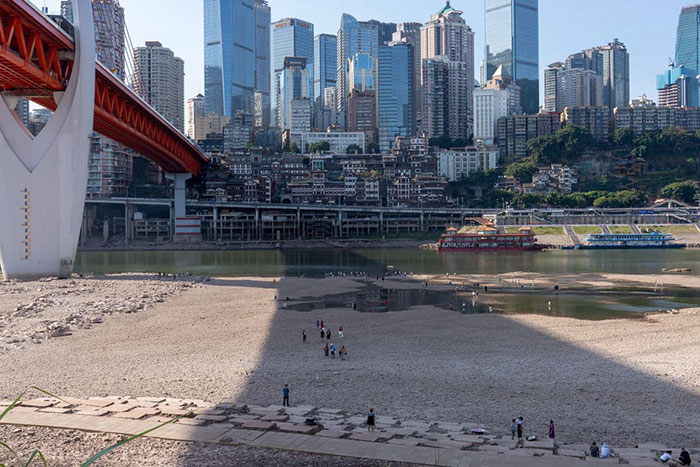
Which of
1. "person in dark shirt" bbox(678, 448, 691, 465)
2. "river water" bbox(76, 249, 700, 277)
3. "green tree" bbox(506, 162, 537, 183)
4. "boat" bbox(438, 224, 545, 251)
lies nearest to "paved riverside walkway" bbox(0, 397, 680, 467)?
"person in dark shirt" bbox(678, 448, 691, 465)

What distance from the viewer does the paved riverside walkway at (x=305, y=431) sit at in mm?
14945

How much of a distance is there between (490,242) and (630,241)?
69.7 feet

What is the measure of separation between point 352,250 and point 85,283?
5523 centimetres

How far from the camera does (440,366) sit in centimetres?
2531

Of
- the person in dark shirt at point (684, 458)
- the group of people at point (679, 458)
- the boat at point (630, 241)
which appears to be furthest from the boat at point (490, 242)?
the person in dark shirt at point (684, 458)

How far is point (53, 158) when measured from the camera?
1875 inches

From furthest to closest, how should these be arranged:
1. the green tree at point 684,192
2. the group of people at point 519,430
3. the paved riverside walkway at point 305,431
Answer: the green tree at point 684,192, the group of people at point 519,430, the paved riverside walkway at point 305,431

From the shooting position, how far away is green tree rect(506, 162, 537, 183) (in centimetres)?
14488

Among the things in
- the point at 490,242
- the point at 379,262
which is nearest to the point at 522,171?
the point at 490,242

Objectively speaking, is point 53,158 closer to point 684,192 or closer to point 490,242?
point 490,242

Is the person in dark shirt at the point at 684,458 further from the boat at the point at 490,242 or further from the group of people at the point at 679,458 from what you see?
the boat at the point at 490,242

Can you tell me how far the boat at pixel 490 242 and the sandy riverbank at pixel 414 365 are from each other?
58434 mm

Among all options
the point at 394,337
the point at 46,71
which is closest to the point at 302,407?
the point at 394,337

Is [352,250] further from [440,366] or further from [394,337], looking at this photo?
[440,366]
